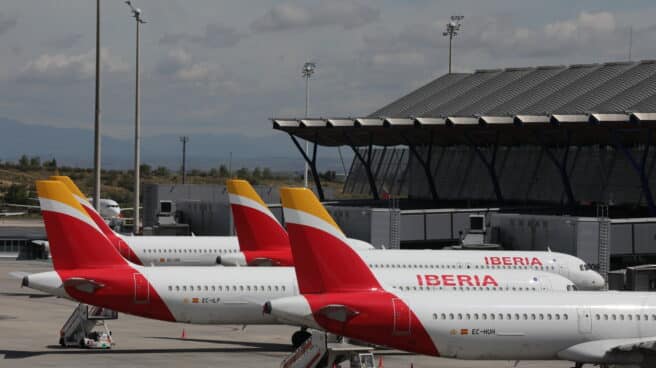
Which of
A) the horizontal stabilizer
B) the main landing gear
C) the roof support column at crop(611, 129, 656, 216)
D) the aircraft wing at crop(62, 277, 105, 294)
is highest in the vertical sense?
the roof support column at crop(611, 129, 656, 216)

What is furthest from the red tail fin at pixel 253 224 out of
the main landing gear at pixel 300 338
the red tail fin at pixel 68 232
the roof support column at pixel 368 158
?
the roof support column at pixel 368 158

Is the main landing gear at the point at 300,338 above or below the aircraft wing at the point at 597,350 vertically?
below

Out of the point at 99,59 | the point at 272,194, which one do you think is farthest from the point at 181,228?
the point at 99,59

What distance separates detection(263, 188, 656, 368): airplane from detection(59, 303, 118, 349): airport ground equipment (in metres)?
13.4

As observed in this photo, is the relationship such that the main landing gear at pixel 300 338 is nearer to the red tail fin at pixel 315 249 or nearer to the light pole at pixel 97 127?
the red tail fin at pixel 315 249

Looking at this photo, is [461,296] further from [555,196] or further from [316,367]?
[555,196]

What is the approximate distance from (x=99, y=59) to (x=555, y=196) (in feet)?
137

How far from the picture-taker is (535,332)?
41844 millimetres

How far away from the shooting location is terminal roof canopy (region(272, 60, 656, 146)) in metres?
89.7

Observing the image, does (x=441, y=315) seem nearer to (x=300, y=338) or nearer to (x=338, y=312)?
(x=338, y=312)

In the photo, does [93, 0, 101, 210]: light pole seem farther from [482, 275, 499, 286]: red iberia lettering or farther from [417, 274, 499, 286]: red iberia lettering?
[482, 275, 499, 286]: red iberia lettering

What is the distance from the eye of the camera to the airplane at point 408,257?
62.5 m

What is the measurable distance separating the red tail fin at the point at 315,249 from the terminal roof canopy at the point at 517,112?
47958 mm

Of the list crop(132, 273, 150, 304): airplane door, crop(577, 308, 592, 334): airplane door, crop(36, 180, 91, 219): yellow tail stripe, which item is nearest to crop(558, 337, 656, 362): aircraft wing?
crop(577, 308, 592, 334): airplane door
